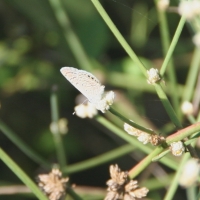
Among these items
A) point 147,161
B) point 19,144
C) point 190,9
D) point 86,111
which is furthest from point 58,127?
point 190,9

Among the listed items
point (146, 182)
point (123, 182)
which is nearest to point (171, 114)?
point (123, 182)

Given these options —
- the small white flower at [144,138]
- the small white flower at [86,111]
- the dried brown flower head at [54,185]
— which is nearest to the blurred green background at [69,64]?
the small white flower at [86,111]

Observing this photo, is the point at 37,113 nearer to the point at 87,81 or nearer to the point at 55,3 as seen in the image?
the point at 55,3

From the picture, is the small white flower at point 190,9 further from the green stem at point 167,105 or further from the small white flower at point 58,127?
the small white flower at point 58,127

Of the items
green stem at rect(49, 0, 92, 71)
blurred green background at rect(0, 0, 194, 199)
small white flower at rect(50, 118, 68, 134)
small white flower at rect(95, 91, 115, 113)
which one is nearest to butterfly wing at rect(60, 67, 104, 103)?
small white flower at rect(95, 91, 115, 113)

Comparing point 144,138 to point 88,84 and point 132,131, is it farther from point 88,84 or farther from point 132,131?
point 88,84
